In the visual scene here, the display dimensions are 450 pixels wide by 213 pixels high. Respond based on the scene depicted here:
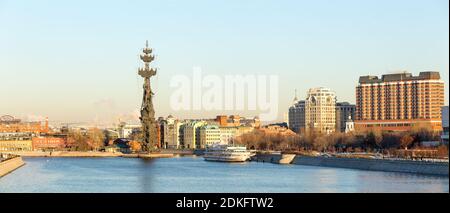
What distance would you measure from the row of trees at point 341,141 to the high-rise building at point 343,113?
489 centimetres

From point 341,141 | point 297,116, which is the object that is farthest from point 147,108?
point 297,116

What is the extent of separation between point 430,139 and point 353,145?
2323 millimetres

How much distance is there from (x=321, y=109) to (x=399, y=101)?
4125 millimetres

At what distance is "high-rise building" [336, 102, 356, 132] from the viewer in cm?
3267

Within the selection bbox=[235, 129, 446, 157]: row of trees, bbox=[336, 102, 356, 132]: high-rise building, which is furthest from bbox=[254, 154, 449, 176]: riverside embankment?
bbox=[336, 102, 356, 132]: high-rise building

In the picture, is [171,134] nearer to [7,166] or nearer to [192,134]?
[192,134]

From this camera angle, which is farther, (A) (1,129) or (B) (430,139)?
(A) (1,129)

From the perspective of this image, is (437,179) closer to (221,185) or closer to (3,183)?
(221,185)

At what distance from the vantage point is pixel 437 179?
442 inches

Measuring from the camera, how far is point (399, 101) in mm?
28828

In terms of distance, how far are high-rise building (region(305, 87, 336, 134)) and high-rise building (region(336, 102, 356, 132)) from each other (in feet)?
0.46

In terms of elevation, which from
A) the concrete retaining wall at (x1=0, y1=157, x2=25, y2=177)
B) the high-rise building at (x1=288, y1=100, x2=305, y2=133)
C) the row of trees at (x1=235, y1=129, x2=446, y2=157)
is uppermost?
the high-rise building at (x1=288, y1=100, x2=305, y2=133)

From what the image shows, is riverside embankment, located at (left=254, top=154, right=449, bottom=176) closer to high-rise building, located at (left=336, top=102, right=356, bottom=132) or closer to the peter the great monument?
the peter the great monument
